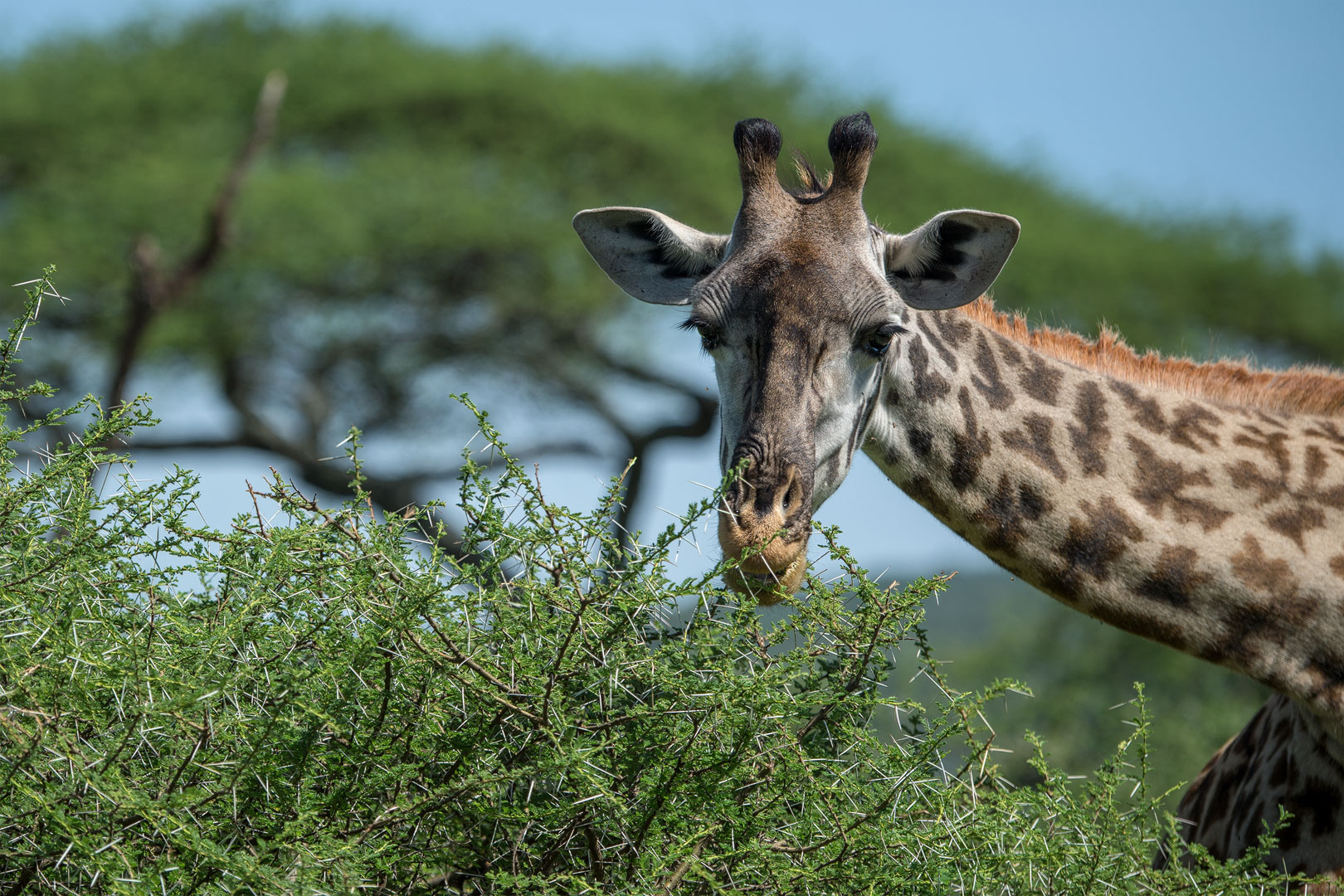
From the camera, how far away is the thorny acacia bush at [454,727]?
8.16ft

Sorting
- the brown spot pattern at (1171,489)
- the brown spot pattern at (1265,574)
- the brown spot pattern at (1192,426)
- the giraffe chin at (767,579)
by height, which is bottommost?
the giraffe chin at (767,579)

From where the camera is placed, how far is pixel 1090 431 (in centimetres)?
380

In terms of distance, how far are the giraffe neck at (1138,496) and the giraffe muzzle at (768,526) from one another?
487 mm

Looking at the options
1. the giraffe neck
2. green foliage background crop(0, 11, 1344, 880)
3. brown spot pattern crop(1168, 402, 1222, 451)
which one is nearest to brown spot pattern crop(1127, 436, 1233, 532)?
the giraffe neck

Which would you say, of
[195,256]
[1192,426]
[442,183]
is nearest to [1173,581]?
[1192,426]

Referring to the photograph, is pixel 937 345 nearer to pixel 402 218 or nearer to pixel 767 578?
pixel 767 578

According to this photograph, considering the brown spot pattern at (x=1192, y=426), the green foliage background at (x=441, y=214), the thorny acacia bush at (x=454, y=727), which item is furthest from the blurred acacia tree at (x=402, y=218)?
the thorny acacia bush at (x=454, y=727)

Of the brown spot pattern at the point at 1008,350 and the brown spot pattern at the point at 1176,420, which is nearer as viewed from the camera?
the brown spot pattern at the point at 1176,420

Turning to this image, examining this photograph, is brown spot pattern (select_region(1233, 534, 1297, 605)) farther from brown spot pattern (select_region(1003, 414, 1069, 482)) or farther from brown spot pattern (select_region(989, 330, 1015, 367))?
brown spot pattern (select_region(989, 330, 1015, 367))

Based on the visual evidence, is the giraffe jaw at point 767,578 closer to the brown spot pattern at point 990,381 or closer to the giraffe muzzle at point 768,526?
the giraffe muzzle at point 768,526

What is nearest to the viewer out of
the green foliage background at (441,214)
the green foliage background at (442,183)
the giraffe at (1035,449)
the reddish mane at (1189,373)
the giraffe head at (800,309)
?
the giraffe head at (800,309)

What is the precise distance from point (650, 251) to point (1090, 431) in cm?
143

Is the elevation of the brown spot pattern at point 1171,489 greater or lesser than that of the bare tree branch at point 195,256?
lesser

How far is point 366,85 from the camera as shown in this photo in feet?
58.5
